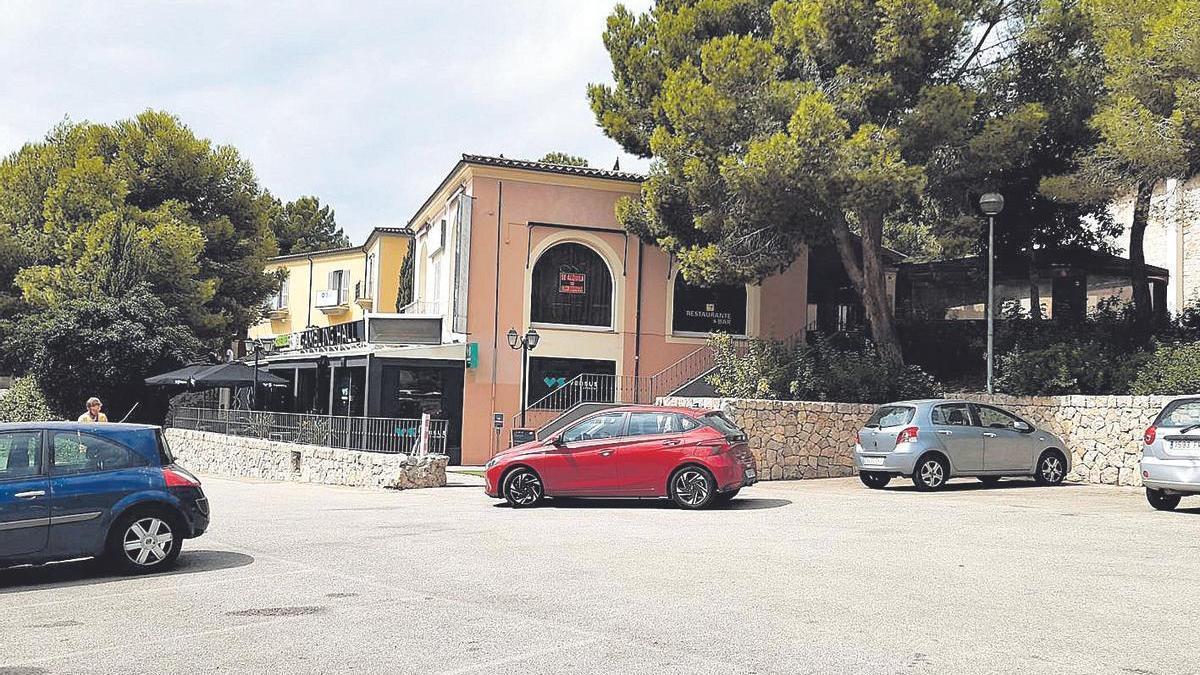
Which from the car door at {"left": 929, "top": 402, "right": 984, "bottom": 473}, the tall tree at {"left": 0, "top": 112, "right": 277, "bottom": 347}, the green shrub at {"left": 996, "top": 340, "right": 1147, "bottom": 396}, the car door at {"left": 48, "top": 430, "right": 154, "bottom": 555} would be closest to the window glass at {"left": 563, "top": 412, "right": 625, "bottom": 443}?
the car door at {"left": 929, "top": 402, "right": 984, "bottom": 473}

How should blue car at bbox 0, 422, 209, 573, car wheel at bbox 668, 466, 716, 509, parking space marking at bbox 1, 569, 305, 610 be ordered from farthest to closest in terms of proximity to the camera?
car wheel at bbox 668, 466, 716, 509 < blue car at bbox 0, 422, 209, 573 < parking space marking at bbox 1, 569, 305, 610

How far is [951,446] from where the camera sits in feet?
57.4

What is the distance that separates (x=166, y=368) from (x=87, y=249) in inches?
193

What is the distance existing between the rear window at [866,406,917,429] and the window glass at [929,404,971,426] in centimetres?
36

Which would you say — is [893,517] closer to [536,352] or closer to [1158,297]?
[536,352]

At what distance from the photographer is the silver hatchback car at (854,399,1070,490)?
1744 cm

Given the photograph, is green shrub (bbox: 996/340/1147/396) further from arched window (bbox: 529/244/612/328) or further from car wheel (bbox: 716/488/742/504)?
arched window (bbox: 529/244/612/328)

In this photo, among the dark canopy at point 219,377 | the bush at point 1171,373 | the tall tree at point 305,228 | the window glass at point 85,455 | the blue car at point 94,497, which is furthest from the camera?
the tall tree at point 305,228

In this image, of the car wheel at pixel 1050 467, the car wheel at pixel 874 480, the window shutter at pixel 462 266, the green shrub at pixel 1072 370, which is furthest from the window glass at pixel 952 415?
the window shutter at pixel 462 266

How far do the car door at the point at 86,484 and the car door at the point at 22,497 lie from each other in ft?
0.26

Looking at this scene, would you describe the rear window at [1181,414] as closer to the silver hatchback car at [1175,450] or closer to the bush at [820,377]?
the silver hatchback car at [1175,450]

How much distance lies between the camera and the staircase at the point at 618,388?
2720 cm

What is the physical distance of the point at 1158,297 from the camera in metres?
28.6

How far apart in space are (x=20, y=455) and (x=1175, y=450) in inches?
512
